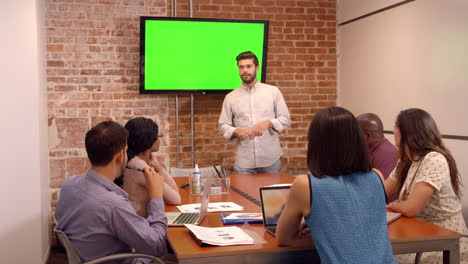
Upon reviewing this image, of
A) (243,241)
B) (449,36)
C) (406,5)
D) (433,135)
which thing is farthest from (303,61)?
(243,241)

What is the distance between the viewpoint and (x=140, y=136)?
2949 millimetres

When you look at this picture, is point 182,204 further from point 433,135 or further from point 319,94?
point 319,94

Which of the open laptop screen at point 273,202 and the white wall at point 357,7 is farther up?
the white wall at point 357,7

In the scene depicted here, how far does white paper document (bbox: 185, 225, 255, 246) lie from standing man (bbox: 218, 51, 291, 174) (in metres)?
2.59

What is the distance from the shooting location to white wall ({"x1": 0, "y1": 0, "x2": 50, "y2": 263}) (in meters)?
3.95

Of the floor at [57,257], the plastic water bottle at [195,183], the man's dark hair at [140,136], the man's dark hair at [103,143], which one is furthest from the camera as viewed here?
the floor at [57,257]

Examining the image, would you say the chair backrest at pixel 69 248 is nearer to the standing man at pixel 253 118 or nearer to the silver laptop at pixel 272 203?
the silver laptop at pixel 272 203

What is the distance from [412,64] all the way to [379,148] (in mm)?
1537

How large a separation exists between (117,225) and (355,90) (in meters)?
4.28

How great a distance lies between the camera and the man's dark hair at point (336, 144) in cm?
201

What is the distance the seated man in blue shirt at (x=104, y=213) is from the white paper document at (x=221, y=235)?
17cm

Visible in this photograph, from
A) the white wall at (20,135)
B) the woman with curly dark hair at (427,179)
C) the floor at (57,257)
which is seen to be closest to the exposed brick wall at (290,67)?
the floor at (57,257)

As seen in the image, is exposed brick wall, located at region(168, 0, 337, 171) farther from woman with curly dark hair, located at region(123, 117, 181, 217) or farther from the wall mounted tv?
woman with curly dark hair, located at region(123, 117, 181, 217)

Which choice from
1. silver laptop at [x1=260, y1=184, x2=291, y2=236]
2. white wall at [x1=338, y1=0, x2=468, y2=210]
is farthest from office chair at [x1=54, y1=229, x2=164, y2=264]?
white wall at [x1=338, y1=0, x2=468, y2=210]
